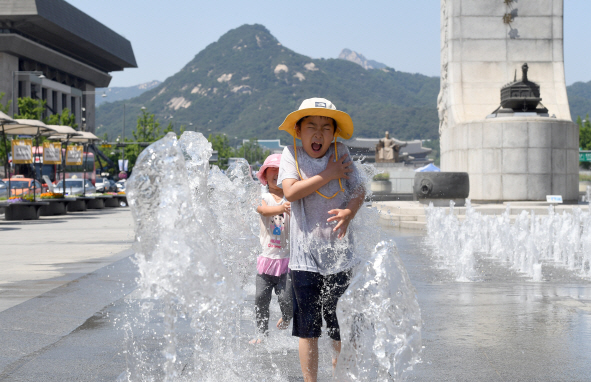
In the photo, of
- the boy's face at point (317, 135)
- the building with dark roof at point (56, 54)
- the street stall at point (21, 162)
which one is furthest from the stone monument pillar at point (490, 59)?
the building with dark roof at point (56, 54)

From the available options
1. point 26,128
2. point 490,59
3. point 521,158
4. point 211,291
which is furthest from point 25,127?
point 211,291

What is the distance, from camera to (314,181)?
3650 mm

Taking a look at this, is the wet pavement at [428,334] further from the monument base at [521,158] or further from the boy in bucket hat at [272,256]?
the monument base at [521,158]

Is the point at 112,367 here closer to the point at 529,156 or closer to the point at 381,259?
the point at 381,259

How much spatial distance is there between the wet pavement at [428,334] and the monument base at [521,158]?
521 inches

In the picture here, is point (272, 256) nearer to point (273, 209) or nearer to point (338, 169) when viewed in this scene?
point (273, 209)

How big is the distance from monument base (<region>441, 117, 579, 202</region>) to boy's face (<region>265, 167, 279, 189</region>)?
1704 cm

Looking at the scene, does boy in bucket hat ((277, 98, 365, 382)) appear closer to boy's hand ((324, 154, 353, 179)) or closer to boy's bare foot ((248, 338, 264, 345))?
boy's hand ((324, 154, 353, 179))

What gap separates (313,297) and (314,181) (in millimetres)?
618

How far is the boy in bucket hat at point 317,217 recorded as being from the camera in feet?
12.1

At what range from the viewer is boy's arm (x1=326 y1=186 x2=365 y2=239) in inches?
144

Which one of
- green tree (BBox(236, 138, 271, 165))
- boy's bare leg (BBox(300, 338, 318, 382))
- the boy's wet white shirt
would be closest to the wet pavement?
boy's bare leg (BBox(300, 338, 318, 382))

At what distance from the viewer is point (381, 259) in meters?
3.91

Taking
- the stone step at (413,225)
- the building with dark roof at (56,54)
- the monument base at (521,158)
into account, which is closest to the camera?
the stone step at (413,225)
